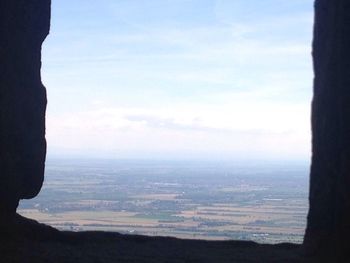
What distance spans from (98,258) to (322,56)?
5.39 m

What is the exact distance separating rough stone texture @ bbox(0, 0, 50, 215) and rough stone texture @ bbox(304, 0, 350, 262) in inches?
252

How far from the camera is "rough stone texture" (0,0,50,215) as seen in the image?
13.1m

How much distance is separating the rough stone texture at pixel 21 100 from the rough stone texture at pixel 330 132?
6.41 metres

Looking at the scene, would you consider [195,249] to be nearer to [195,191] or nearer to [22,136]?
[22,136]

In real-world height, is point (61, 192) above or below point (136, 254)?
above

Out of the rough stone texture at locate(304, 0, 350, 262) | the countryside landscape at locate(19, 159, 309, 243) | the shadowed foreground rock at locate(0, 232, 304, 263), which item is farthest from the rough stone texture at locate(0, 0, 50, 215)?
the countryside landscape at locate(19, 159, 309, 243)

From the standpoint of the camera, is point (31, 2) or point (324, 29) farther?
point (31, 2)

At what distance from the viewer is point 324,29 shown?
1030cm

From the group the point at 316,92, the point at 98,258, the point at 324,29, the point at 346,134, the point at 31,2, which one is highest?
the point at 31,2

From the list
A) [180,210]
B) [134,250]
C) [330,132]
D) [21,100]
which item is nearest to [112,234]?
[134,250]

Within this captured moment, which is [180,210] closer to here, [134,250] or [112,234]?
[112,234]

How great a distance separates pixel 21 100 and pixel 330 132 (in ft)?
23.6

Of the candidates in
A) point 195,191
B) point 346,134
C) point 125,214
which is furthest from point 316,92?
point 195,191

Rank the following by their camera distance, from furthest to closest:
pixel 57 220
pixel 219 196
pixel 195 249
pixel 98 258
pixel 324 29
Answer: pixel 219 196
pixel 57 220
pixel 195 249
pixel 98 258
pixel 324 29
